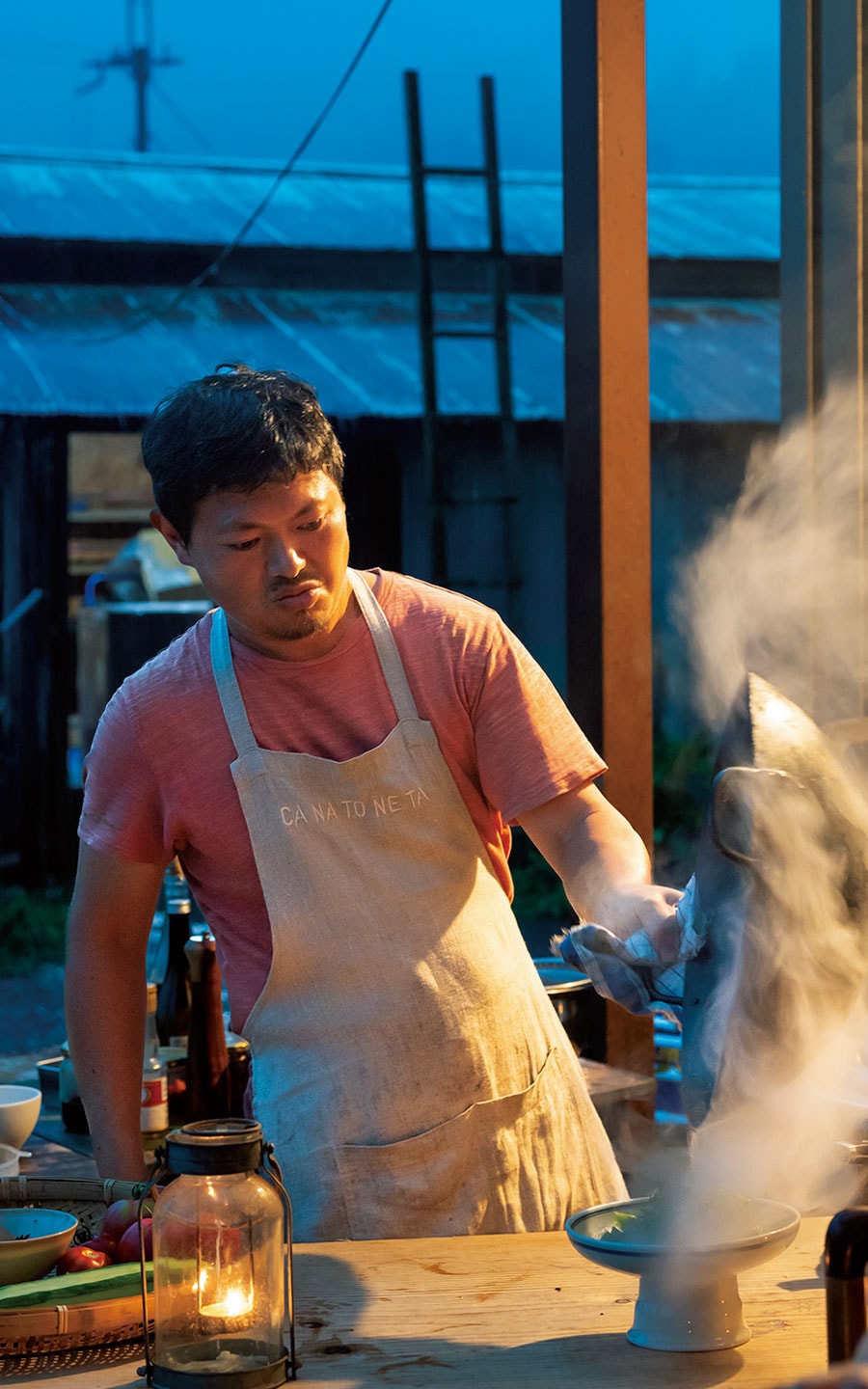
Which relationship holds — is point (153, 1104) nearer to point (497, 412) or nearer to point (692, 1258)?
point (692, 1258)

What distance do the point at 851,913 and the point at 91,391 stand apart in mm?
5529

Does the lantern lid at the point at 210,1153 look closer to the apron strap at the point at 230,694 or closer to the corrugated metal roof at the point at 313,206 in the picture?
the apron strap at the point at 230,694

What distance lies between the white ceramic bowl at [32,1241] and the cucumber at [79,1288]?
0.03 metres

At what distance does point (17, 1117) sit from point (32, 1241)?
853 millimetres

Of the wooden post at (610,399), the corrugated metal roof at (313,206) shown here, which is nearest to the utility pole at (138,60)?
the corrugated metal roof at (313,206)

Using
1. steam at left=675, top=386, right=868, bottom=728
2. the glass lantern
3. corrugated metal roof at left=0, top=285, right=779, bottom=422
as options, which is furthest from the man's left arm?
corrugated metal roof at left=0, top=285, right=779, bottom=422

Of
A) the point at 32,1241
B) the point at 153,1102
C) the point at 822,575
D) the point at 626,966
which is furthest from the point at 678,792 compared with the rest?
the point at 32,1241

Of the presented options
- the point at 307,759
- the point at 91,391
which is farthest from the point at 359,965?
the point at 91,391

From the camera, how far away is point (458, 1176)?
200 cm

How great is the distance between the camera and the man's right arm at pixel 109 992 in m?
2.13

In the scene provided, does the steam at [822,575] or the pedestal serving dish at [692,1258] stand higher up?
the steam at [822,575]

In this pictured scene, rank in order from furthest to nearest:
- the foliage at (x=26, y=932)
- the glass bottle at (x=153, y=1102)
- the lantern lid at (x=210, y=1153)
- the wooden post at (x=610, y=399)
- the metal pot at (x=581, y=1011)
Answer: the foliage at (x=26, y=932), the metal pot at (x=581, y=1011), the wooden post at (x=610, y=399), the glass bottle at (x=153, y=1102), the lantern lid at (x=210, y=1153)

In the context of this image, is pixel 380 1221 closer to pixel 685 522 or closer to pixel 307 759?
pixel 307 759

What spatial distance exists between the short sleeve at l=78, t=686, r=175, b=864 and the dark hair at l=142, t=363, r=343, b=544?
0.30 m
